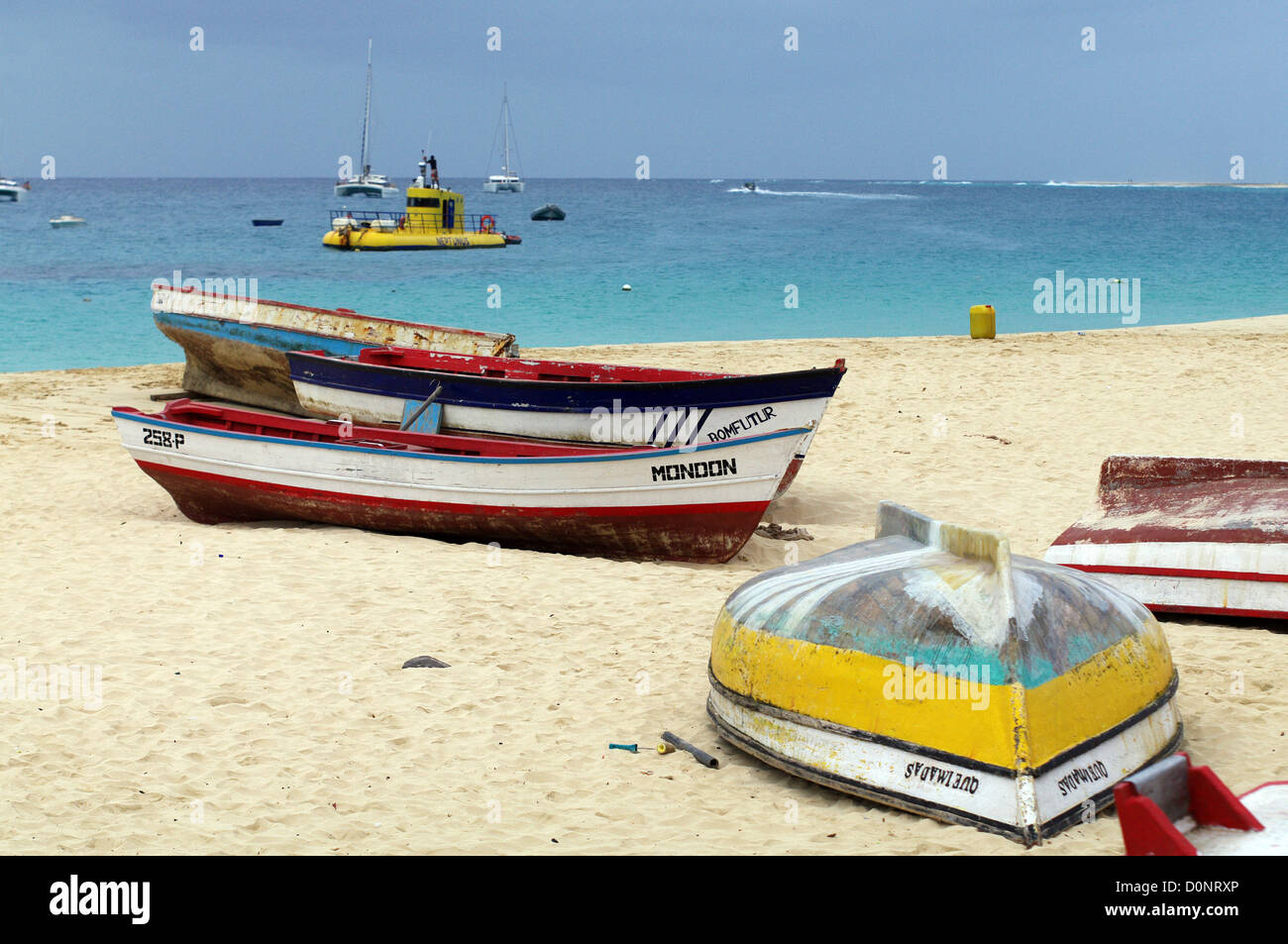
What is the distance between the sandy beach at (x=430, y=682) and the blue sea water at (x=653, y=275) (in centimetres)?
1523

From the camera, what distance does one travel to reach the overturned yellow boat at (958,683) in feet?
→ 13.3

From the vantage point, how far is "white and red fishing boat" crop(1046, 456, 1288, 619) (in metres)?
6.30

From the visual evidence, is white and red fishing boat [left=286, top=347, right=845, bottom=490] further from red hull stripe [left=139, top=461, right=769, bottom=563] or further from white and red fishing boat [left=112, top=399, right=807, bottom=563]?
red hull stripe [left=139, top=461, right=769, bottom=563]

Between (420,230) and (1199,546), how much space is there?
142 feet

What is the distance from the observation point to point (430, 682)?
6.00 metres

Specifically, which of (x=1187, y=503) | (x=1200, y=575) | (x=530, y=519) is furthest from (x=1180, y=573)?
(x=530, y=519)

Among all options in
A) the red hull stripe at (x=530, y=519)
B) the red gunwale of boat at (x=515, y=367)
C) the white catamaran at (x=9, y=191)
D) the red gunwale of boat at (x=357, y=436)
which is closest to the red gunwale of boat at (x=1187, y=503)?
the red hull stripe at (x=530, y=519)

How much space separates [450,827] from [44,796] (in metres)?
1.75

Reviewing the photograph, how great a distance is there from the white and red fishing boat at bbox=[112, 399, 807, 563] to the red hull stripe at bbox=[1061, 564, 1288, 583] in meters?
2.34

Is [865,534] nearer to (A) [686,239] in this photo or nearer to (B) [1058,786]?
(B) [1058,786]

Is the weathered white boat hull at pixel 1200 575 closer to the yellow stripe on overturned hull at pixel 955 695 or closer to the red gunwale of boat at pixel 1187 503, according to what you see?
the red gunwale of boat at pixel 1187 503

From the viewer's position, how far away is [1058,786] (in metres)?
4.03

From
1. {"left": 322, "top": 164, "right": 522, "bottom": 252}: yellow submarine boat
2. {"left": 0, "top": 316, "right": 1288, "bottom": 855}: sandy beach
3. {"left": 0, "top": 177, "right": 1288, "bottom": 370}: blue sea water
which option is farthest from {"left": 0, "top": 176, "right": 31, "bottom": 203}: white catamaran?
{"left": 0, "top": 316, "right": 1288, "bottom": 855}: sandy beach

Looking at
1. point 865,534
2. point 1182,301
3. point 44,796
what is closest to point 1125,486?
point 865,534
